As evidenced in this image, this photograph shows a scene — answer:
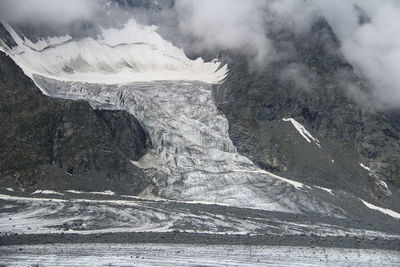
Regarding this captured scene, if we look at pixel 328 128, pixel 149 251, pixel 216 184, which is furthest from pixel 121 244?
pixel 328 128

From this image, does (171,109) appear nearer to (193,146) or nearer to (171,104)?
(171,104)

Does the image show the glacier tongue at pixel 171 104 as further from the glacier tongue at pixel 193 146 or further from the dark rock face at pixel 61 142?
the dark rock face at pixel 61 142

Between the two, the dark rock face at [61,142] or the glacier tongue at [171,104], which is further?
the glacier tongue at [171,104]

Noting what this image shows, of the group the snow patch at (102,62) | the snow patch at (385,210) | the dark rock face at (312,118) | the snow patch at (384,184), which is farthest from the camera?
the snow patch at (102,62)

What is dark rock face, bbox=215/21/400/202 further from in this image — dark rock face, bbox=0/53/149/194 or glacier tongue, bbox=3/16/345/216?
dark rock face, bbox=0/53/149/194

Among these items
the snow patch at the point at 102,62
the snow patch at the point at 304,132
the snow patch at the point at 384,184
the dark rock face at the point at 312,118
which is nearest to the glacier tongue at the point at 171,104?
the snow patch at the point at 102,62

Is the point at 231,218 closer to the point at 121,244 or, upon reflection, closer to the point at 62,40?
the point at 121,244
